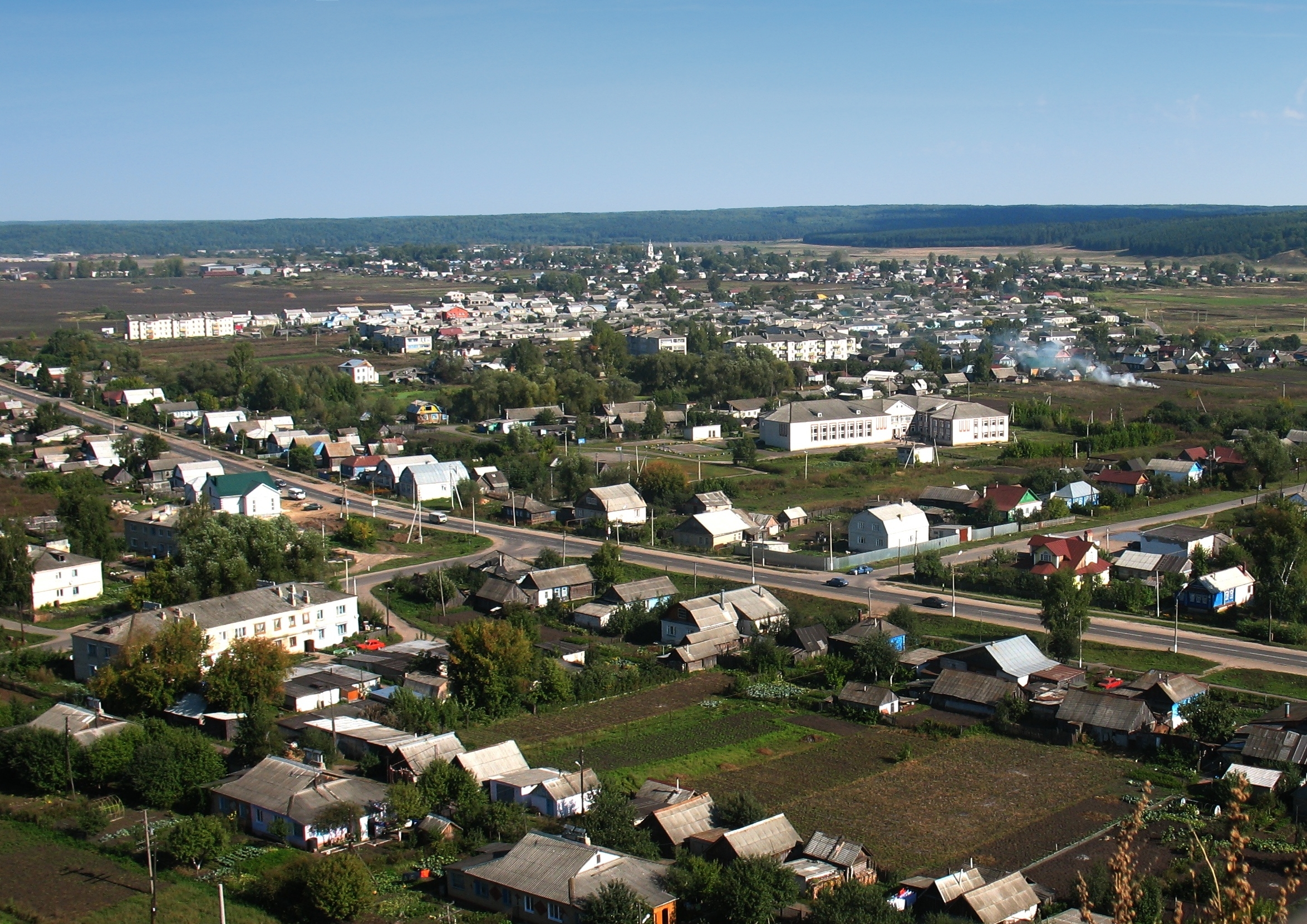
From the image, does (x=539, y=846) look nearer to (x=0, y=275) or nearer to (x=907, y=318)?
(x=907, y=318)

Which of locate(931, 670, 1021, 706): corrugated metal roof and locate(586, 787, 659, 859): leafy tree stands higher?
locate(586, 787, 659, 859): leafy tree

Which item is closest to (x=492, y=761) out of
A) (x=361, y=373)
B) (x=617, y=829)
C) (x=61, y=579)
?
(x=617, y=829)

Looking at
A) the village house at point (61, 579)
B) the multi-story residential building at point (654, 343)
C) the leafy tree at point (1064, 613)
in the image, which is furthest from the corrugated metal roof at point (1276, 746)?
the multi-story residential building at point (654, 343)

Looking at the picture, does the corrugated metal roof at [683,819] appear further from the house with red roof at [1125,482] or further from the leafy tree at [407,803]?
the house with red roof at [1125,482]

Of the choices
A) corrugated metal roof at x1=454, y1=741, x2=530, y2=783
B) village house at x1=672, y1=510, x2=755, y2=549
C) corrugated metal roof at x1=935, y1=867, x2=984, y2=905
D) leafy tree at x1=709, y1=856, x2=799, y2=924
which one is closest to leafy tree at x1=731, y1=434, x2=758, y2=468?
village house at x1=672, y1=510, x2=755, y2=549

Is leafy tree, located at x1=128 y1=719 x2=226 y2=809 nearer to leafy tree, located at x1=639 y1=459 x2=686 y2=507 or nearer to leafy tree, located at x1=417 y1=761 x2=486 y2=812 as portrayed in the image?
leafy tree, located at x1=417 y1=761 x2=486 y2=812

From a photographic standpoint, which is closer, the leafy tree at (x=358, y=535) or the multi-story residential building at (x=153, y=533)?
the multi-story residential building at (x=153, y=533)
